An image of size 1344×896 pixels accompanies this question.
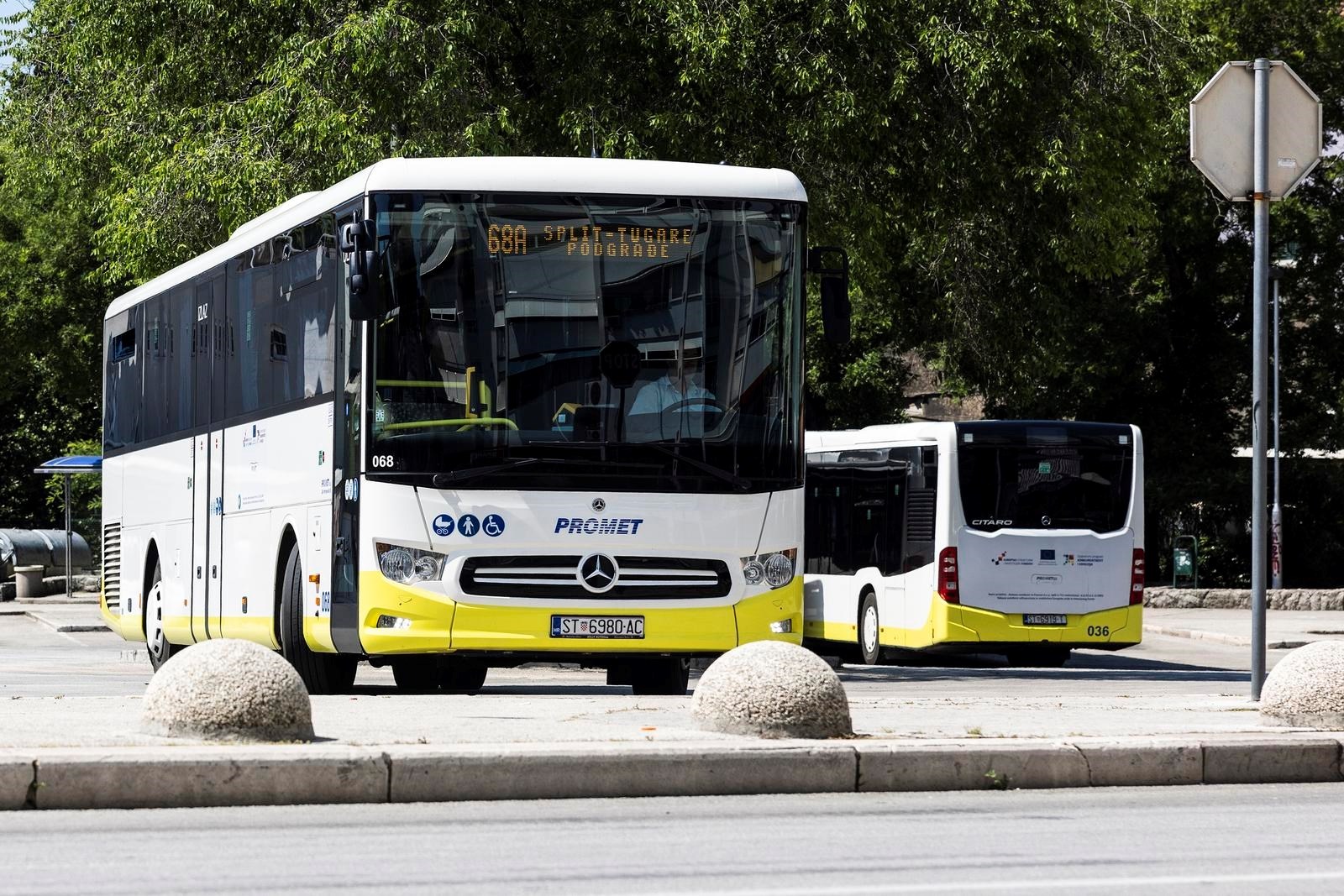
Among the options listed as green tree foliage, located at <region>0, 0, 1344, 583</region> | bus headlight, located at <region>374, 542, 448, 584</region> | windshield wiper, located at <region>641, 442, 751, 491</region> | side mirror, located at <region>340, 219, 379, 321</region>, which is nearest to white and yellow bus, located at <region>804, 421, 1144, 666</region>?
green tree foliage, located at <region>0, 0, 1344, 583</region>

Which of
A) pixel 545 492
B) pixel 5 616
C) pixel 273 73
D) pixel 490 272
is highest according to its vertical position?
pixel 273 73

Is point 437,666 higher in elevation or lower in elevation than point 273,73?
lower

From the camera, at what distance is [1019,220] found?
24.4 m

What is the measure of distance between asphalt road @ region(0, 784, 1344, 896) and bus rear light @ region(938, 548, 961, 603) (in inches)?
541

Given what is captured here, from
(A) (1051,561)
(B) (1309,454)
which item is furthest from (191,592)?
(B) (1309,454)

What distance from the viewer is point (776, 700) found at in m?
10.7

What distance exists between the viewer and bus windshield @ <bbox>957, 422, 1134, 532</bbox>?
2444cm

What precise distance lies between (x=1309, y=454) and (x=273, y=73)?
106ft

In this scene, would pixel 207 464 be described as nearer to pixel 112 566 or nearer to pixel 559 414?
pixel 112 566

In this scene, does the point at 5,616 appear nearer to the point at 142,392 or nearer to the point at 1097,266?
the point at 142,392

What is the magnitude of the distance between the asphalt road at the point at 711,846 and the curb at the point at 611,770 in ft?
0.40

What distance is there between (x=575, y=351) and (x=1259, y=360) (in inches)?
169

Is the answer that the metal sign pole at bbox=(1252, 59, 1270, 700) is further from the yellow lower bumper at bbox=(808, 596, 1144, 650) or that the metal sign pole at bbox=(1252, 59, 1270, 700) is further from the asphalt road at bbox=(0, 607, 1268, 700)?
the yellow lower bumper at bbox=(808, 596, 1144, 650)

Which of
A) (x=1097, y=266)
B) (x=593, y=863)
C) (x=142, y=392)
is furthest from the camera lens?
(x=1097, y=266)
